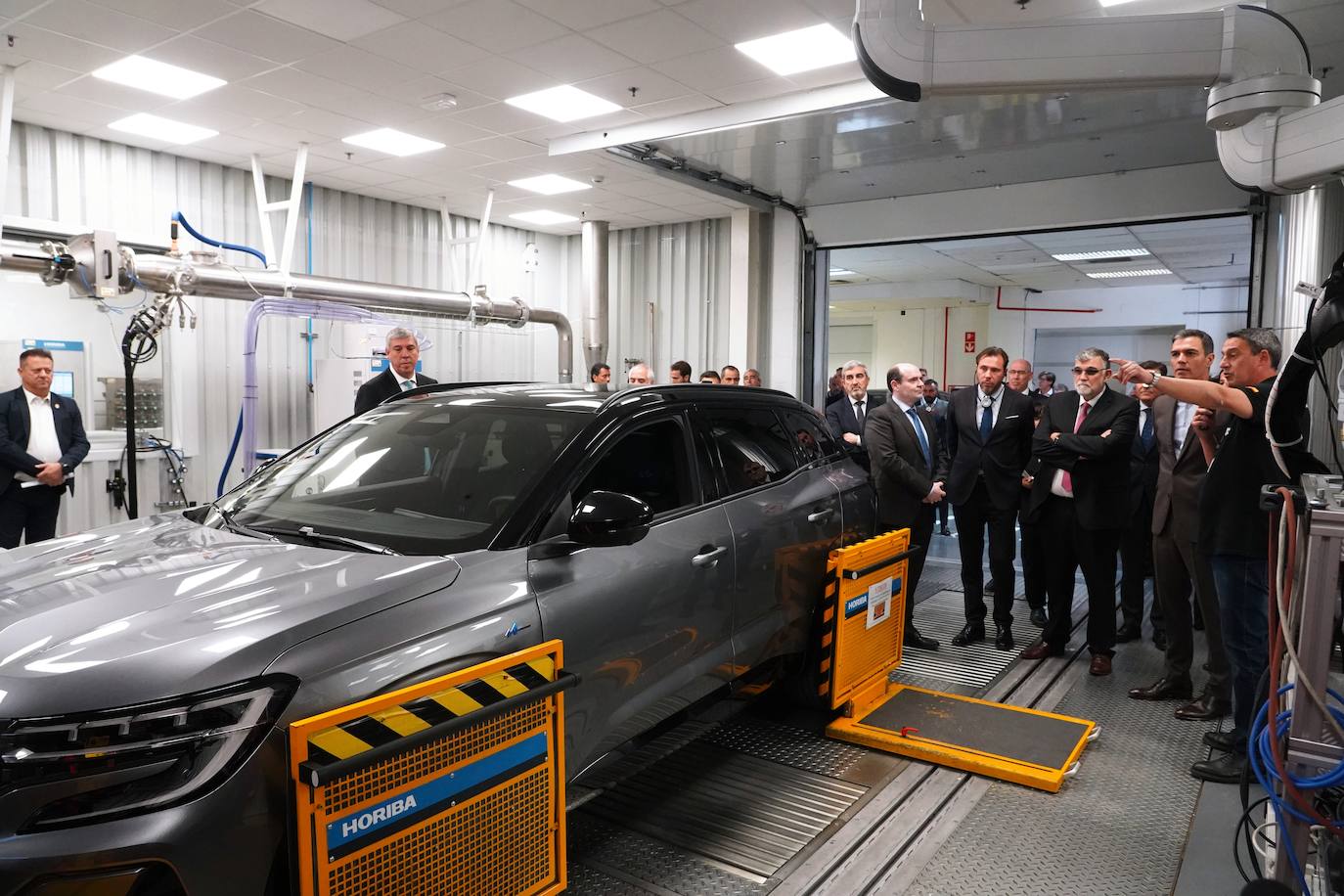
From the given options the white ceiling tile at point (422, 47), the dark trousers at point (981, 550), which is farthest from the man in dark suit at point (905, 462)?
the white ceiling tile at point (422, 47)

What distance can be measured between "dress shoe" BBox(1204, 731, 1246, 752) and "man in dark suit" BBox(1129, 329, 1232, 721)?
389mm

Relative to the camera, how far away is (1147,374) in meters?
3.18

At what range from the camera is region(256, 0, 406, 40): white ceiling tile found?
4.96m

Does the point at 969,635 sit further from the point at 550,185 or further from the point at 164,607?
the point at 550,185

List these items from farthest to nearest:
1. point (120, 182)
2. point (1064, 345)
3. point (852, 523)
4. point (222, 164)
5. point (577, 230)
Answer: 1. point (1064, 345)
2. point (577, 230)
3. point (222, 164)
4. point (120, 182)
5. point (852, 523)

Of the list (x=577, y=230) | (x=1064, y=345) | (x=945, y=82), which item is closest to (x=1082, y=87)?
(x=945, y=82)

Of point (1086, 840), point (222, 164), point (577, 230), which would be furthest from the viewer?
point (577, 230)

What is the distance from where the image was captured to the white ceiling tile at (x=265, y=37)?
5203mm

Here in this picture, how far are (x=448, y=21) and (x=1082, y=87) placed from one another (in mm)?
3697

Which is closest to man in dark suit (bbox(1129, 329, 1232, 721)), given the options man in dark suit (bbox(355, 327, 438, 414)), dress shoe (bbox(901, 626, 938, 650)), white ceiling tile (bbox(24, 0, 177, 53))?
dress shoe (bbox(901, 626, 938, 650))

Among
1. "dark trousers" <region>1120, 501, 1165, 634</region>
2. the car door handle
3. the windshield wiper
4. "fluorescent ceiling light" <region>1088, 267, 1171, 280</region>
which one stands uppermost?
"fluorescent ceiling light" <region>1088, 267, 1171, 280</region>

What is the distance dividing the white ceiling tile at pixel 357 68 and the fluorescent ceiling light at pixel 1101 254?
1035 cm

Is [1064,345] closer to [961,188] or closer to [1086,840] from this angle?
[961,188]

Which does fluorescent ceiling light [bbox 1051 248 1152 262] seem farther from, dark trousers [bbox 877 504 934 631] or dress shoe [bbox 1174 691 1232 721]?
dress shoe [bbox 1174 691 1232 721]
